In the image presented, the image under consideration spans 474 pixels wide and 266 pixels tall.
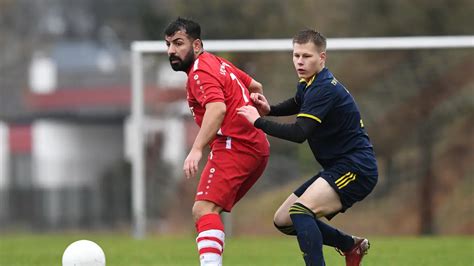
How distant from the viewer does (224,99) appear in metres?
8.66

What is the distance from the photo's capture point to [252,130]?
29.0 feet

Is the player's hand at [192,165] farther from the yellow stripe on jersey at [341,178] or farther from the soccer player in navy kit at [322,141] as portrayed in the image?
the yellow stripe on jersey at [341,178]

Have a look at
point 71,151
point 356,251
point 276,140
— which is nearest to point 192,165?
point 356,251

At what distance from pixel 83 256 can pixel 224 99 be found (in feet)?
5.27

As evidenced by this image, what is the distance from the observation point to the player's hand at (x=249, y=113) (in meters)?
8.46

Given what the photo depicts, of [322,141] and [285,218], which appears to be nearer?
[322,141]

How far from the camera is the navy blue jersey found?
8.58 meters

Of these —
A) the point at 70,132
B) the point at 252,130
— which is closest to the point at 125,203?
the point at 70,132

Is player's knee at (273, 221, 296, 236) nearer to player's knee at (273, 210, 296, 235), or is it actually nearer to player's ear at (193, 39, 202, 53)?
player's knee at (273, 210, 296, 235)

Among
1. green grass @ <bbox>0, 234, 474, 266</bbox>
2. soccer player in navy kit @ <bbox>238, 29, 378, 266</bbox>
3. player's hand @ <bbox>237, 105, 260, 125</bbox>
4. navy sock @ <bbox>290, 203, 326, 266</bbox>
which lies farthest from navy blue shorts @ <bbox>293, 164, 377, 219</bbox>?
green grass @ <bbox>0, 234, 474, 266</bbox>

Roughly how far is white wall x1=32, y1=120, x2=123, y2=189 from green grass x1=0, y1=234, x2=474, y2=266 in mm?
22742

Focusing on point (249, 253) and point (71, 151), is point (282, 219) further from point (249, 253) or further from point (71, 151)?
point (71, 151)

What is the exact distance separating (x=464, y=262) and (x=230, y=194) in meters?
3.42

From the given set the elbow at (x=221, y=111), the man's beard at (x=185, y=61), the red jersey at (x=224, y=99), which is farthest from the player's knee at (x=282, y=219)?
the man's beard at (x=185, y=61)
